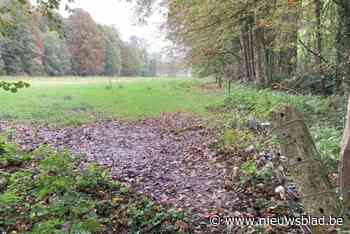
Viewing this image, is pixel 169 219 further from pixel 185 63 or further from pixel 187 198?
pixel 185 63

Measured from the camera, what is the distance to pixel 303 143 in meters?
2.58

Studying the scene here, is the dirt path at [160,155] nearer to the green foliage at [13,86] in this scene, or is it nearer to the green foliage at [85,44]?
the green foliage at [13,86]

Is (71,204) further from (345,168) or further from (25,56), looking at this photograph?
(25,56)

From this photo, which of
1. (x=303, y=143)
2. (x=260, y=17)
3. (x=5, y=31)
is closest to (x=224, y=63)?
(x=260, y=17)

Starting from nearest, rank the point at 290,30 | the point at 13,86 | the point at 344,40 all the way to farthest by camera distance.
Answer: the point at 13,86 < the point at 344,40 < the point at 290,30

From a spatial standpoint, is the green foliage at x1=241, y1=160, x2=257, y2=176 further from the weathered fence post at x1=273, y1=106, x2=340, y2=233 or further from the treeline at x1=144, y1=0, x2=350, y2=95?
the treeline at x1=144, y1=0, x2=350, y2=95

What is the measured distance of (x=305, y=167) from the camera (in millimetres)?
2551

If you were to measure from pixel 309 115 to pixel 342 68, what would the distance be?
1.98 m

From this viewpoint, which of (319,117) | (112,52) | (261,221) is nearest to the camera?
(261,221)

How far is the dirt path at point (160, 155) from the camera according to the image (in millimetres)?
4234

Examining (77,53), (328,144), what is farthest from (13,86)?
(77,53)

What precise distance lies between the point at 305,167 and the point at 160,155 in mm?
4275

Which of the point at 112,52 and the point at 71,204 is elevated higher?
the point at 112,52

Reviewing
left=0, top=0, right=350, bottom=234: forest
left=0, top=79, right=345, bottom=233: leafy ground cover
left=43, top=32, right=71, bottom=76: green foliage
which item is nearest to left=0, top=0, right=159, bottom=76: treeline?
left=43, top=32, right=71, bottom=76: green foliage
